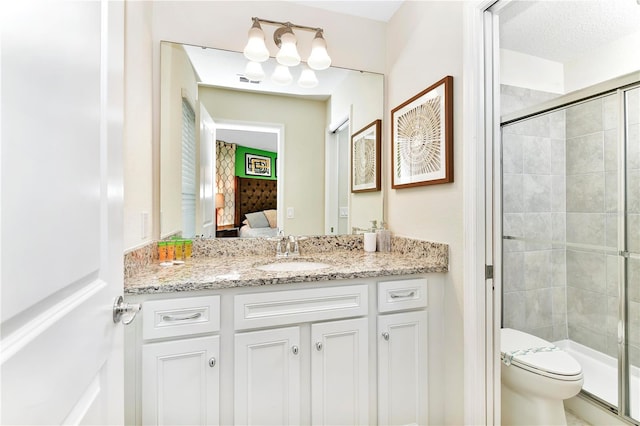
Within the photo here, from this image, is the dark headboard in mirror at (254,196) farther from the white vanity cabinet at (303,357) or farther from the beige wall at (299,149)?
the white vanity cabinet at (303,357)

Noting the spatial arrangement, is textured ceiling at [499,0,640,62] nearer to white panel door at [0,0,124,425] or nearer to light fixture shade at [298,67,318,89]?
light fixture shade at [298,67,318,89]

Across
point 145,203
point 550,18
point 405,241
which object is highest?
point 550,18

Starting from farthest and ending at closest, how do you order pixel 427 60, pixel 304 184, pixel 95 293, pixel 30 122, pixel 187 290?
1. pixel 304 184
2. pixel 427 60
3. pixel 187 290
4. pixel 95 293
5. pixel 30 122

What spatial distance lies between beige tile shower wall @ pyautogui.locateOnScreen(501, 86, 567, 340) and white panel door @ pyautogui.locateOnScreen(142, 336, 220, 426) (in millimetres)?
2009

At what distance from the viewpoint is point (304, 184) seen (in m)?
1.97

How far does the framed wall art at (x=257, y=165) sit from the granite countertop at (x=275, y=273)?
1.68 ft

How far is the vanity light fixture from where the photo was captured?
5.43ft

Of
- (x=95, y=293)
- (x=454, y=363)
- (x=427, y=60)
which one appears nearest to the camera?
(x=95, y=293)

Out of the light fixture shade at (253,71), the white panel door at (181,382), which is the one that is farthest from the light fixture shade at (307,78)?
the white panel door at (181,382)

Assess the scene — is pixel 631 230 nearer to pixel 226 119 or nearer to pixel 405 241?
pixel 405 241

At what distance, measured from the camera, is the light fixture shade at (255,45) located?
1.65 m

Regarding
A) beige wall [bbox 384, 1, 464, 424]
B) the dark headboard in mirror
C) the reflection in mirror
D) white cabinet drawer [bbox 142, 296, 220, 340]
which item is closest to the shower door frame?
beige wall [bbox 384, 1, 464, 424]

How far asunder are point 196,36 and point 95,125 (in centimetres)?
137

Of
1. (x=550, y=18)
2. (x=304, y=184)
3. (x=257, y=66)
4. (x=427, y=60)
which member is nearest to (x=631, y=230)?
(x=550, y=18)
